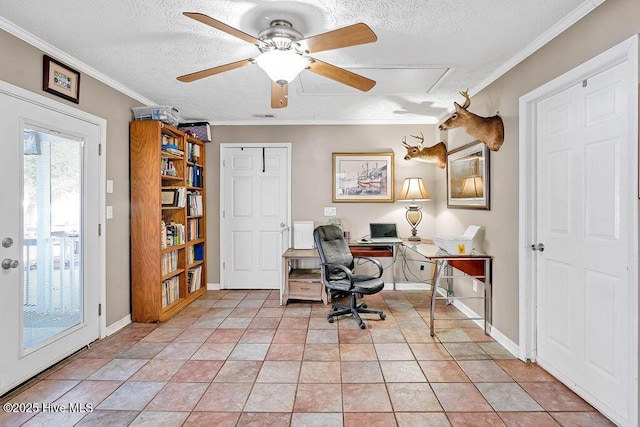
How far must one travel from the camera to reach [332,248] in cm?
362

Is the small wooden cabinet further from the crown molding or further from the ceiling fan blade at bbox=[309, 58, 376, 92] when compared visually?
the crown molding

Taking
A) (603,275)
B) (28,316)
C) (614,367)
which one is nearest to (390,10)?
(603,275)

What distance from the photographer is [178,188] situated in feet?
12.6

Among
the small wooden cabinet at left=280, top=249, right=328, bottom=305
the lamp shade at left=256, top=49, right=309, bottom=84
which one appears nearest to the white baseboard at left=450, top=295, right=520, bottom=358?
the small wooden cabinet at left=280, top=249, right=328, bottom=305

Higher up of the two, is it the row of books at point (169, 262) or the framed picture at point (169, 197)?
the framed picture at point (169, 197)

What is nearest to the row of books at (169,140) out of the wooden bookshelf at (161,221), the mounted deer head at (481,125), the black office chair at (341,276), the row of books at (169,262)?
the wooden bookshelf at (161,221)

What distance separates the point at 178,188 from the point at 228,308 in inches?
59.9

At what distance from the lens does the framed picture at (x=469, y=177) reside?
312 cm

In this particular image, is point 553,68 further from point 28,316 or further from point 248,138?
point 28,316

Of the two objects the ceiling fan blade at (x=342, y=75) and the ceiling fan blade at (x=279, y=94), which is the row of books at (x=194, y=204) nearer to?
the ceiling fan blade at (x=279, y=94)

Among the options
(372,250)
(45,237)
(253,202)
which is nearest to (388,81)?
(372,250)

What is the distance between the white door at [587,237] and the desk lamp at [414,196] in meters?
1.81

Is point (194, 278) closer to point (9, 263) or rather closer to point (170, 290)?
point (170, 290)

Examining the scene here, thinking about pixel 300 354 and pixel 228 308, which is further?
pixel 228 308
